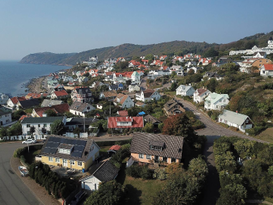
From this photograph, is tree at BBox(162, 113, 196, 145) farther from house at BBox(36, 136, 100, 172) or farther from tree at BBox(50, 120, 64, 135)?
tree at BBox(50, 120, 64, 135)

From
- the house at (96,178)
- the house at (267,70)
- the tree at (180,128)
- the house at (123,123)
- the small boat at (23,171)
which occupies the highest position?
the house at (267,70)

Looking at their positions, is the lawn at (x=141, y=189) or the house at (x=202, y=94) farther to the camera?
the house at (x=202, y=94)

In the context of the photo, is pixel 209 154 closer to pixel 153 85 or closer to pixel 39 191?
pixel 39 191

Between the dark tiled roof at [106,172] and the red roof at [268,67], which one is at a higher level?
the red roof at [268,67]

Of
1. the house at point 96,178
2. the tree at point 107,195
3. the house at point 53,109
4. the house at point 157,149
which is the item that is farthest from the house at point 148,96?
the tree at point 107,195

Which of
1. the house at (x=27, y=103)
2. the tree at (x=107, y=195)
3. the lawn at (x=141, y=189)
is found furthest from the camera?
the house at (x=27, y=103)

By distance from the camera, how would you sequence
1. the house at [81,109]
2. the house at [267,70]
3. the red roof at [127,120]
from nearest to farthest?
the red roof at [127,120] < the house at [81,109] < the house at [267,70]

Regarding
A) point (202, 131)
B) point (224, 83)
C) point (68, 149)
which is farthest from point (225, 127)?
point (68, 149)

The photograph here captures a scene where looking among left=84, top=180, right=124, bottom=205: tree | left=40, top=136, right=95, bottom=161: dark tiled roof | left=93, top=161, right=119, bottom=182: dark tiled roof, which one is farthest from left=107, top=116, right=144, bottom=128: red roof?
left=84, top=180, right=124, bottom=205: tree

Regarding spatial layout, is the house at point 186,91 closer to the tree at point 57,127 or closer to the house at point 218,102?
the house at point 218,102
